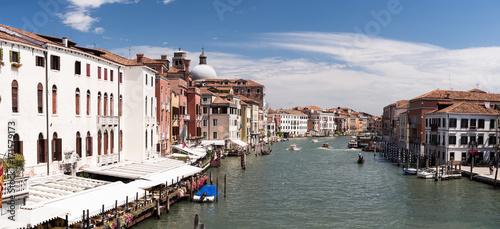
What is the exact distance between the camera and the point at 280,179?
3434 cm

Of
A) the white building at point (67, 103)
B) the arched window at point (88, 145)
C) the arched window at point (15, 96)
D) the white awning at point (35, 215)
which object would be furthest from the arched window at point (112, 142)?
the white awning at point (35, 215)

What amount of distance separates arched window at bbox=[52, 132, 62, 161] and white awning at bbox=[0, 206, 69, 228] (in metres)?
5.76

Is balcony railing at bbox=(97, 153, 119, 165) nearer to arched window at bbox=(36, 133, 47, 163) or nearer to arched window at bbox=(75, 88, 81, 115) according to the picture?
arched window at bbox=(75, 88, 81, 115)

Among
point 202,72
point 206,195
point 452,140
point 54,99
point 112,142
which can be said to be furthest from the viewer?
point 202,72

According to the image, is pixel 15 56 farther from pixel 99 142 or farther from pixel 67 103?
pixel 99 142

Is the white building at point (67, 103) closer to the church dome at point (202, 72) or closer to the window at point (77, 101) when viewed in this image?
the window at point (77, 101)

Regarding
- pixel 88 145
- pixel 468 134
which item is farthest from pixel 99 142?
pixel 468 134

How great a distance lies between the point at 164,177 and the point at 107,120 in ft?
15.0

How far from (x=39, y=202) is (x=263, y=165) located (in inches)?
1268

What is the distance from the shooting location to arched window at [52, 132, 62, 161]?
1878 centimetres

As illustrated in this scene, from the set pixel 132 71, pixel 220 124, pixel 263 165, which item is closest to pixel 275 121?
pixel 220 124

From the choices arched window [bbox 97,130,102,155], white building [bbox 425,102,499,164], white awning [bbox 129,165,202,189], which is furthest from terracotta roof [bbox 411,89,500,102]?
arched window [bbox 97,130,102,155]

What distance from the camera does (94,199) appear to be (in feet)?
52.1

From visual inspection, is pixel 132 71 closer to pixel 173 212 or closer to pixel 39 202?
pixel 173 212
